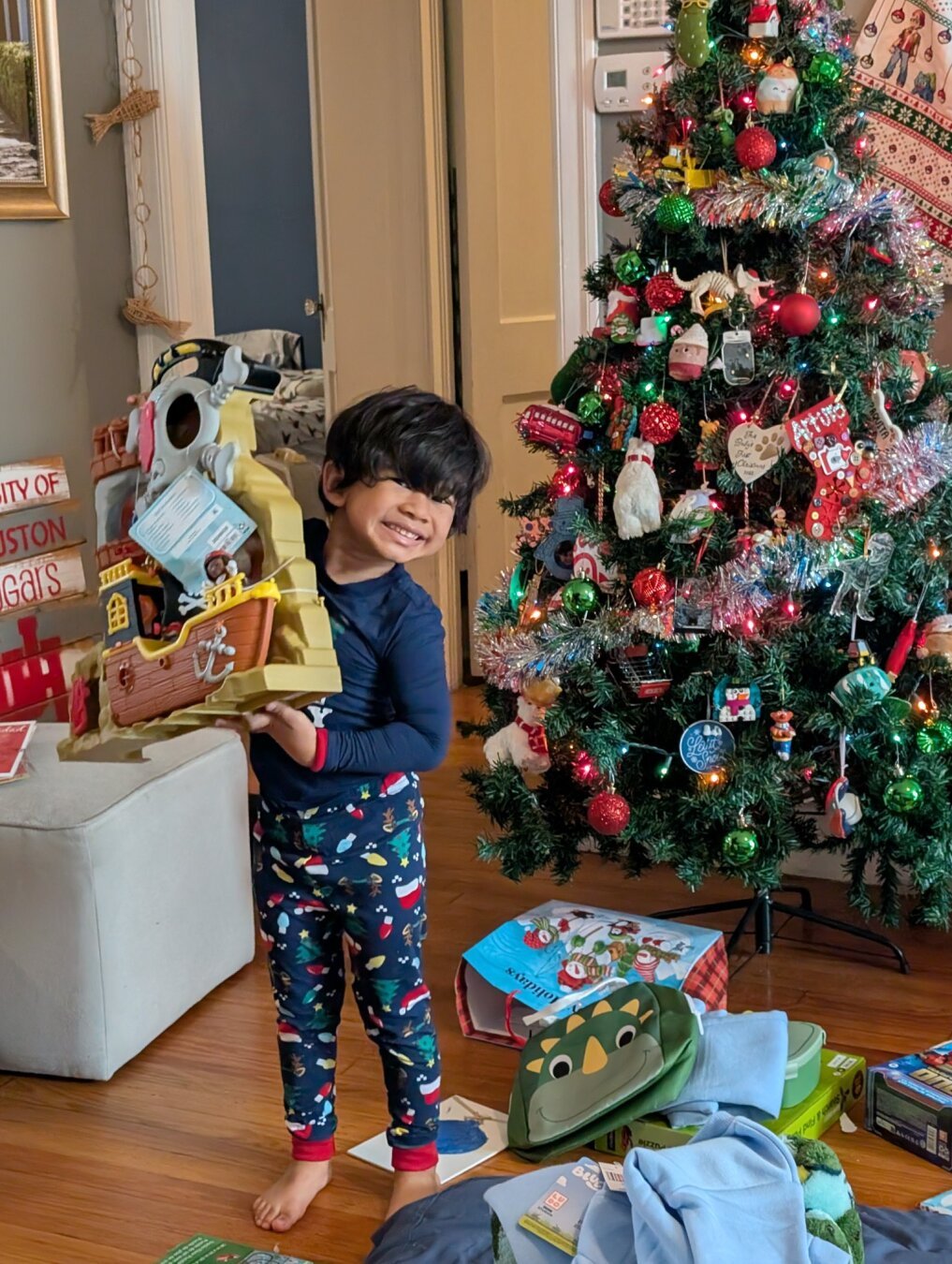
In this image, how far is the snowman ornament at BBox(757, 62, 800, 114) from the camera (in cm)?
228

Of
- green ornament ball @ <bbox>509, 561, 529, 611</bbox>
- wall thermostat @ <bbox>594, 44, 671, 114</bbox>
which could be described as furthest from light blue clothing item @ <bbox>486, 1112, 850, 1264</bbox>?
wall thermostat @ <bbox>594, 44, 671, 114</bbox>

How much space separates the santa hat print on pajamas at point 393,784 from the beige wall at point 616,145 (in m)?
1.67

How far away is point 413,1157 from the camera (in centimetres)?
183

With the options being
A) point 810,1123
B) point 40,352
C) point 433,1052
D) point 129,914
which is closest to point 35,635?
point 40,352

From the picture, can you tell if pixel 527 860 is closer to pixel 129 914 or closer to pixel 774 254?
pixel 129 914

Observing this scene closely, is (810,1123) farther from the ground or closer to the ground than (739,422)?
closer to the ground

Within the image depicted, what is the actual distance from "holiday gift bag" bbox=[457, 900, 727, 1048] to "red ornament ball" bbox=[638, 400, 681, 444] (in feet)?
2.66

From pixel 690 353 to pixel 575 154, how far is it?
105cm

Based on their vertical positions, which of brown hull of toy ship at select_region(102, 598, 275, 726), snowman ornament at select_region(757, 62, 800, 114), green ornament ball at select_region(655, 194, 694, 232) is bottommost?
brown hull of toy ship at select_region(102, 598, 275, 726)

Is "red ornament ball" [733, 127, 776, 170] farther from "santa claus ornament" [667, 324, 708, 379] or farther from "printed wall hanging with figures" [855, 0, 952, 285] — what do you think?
"printed wall hanging with figures" [855, 0, 952, 285]

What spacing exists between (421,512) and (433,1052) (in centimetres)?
70

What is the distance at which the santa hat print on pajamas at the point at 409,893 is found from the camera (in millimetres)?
1708

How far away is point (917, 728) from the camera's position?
2352mm

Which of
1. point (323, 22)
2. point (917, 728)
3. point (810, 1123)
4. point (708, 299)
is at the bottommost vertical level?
point (810, 1123)
